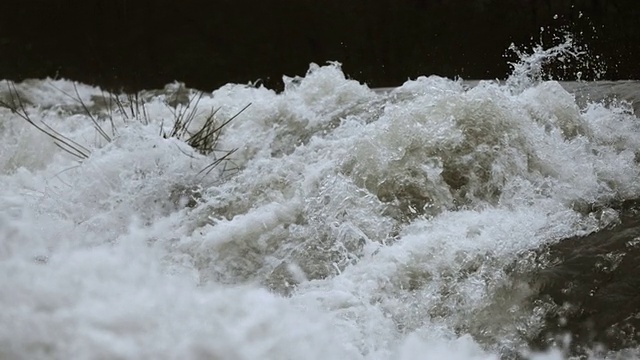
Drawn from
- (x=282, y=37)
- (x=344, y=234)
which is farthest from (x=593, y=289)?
(x=282, y=37)

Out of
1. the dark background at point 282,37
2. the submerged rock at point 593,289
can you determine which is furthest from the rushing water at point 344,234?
the dark background at point 282,37

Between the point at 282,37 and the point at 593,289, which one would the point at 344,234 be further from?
the point at 282,37

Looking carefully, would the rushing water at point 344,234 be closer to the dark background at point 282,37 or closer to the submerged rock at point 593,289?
the submerged rock at point 593,289

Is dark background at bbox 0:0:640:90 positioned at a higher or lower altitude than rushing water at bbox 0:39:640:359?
higher

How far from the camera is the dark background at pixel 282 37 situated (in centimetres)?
575

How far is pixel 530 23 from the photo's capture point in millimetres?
5848

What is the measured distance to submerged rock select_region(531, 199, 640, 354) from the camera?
2139 millimetres

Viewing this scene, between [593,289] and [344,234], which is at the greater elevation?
[344,234]

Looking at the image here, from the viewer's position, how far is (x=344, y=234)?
271 centimetres

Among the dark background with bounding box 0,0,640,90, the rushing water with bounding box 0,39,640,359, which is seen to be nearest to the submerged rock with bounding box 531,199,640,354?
the rushing water with bounding box 0,39,640,359

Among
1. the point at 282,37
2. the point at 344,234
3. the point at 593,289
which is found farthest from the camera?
the point at 282,37

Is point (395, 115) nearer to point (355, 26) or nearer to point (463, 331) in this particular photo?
point (463, 331)

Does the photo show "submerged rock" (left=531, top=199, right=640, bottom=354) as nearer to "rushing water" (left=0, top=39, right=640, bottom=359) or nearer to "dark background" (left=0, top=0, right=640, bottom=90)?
"rushing water" (left=0, top=39, right=640, bottom=359)

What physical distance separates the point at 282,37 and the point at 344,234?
428cm
